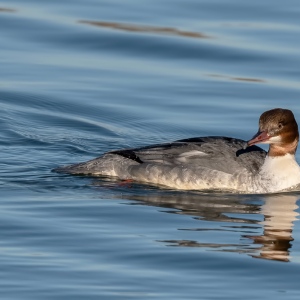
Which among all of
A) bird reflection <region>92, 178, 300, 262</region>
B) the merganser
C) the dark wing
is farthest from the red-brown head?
bird reflection <region>92, 178, 300, 262</region>

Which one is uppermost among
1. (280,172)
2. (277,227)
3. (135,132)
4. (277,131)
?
(277,131)

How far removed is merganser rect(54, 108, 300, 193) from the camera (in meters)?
13.4

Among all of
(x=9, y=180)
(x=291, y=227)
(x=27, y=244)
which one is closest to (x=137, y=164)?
(x=9, y=180)

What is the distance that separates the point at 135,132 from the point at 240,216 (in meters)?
3.98

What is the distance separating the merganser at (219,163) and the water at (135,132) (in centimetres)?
24

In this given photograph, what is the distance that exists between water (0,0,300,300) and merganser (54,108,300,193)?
0.24 meters

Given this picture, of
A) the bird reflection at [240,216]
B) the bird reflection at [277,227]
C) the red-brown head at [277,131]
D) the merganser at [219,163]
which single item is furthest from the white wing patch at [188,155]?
the bird reflection at [277,227]

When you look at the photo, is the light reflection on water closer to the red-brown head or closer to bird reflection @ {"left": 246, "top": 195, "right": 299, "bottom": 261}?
bird reflection @ {"left": 246, "top": 195, "right": 299, "bottom": 261}

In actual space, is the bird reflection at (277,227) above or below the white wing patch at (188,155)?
below

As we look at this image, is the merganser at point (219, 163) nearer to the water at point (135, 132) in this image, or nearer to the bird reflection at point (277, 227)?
the water at point (135, 132)

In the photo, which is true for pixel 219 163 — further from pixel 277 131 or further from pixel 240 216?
pixel 240 216

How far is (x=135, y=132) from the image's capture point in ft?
52.4

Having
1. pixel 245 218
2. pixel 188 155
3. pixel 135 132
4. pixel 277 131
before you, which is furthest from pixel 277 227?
pixel 135 132

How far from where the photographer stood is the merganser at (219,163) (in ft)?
44.1
